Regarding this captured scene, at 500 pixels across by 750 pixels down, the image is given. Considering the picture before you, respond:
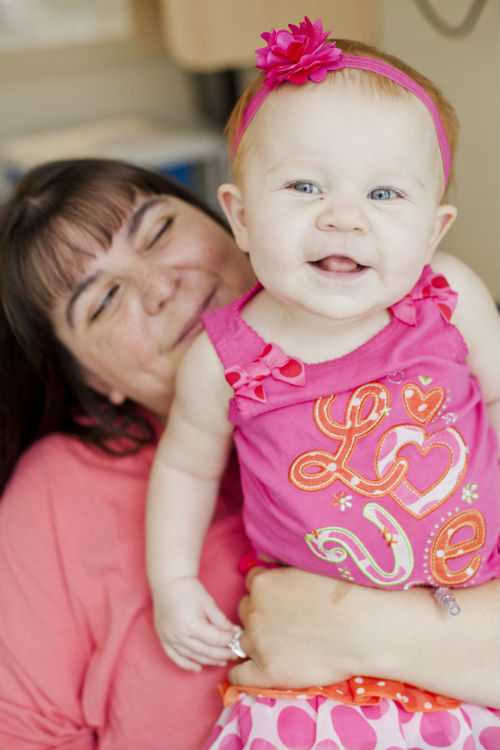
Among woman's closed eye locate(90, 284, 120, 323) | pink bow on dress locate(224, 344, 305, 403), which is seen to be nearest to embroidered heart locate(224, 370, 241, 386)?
pink bow on dress locate(224, 344, 305, 403)

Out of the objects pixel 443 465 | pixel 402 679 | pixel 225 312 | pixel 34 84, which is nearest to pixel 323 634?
pixel 402 679

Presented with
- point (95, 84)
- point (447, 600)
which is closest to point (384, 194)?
point (447, 600)

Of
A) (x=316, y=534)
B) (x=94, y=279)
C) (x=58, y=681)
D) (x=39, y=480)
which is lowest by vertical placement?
→ (x=58, y=681)

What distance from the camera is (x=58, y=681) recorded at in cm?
117

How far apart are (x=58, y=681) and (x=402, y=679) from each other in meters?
→ 0.53

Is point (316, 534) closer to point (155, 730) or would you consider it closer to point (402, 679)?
point (402, 679)

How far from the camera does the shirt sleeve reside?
1.15m

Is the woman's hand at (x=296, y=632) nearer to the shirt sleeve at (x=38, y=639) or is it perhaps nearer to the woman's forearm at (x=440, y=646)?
the woman's forearm at (x=440, y=646)

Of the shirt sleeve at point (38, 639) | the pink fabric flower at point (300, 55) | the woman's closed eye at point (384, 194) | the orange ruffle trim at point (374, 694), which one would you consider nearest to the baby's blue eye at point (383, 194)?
the woman's closed eye at point (384, 194)

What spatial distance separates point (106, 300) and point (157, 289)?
0.09m

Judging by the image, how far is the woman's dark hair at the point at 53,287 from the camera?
1199 millimetres

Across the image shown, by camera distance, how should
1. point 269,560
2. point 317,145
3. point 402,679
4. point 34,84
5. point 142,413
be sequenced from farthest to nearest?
point 34,84, point 142,413, point 269,560, point 402,679, point 317,145

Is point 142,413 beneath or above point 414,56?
beneath

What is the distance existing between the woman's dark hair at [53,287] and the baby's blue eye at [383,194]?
1.64ft
